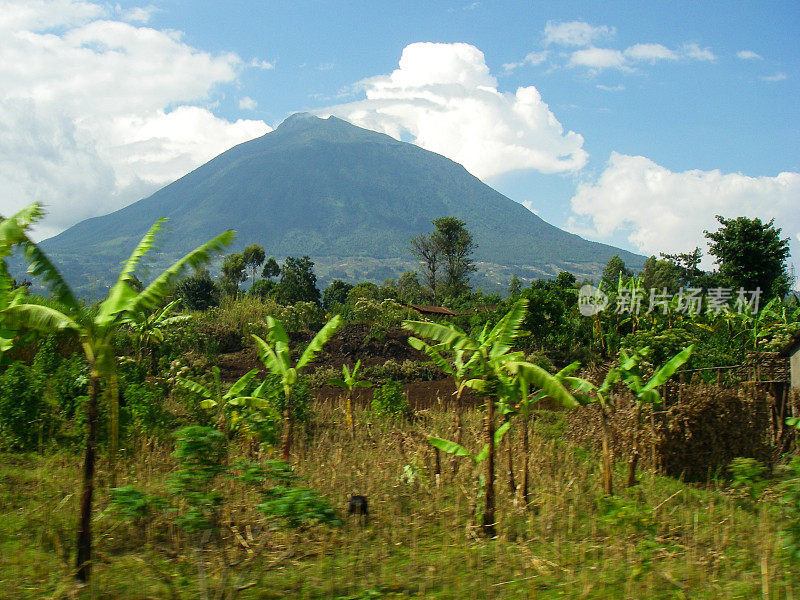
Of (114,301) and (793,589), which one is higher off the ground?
(114,301)

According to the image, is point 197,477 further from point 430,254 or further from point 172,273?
point 430,254

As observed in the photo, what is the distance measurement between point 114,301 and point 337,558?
9.21ft

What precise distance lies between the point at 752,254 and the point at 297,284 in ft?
95.2

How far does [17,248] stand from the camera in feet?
16.0

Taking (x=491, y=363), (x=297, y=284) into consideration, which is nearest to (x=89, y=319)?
(x=491, y=363)

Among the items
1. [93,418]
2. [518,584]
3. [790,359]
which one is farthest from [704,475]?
[93,418]

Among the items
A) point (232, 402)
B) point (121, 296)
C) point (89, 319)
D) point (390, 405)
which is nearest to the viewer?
point (89, 319)

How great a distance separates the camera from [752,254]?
1099 inches

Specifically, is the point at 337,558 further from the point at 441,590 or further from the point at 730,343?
the point at 730,343

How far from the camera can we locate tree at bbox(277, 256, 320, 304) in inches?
1649

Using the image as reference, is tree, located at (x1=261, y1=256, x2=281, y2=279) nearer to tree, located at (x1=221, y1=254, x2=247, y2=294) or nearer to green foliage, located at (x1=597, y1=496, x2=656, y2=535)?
tree, located at (x1=221, y1=254, x2=247, y2=294)

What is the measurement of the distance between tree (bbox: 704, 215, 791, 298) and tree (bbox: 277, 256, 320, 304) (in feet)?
82.1

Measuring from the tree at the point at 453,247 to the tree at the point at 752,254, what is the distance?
26653 mm

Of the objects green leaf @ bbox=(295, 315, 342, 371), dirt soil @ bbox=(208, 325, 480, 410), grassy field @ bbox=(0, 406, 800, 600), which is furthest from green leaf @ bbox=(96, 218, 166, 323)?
dirt soil @ bbox=(208, 325, 480, 410)
